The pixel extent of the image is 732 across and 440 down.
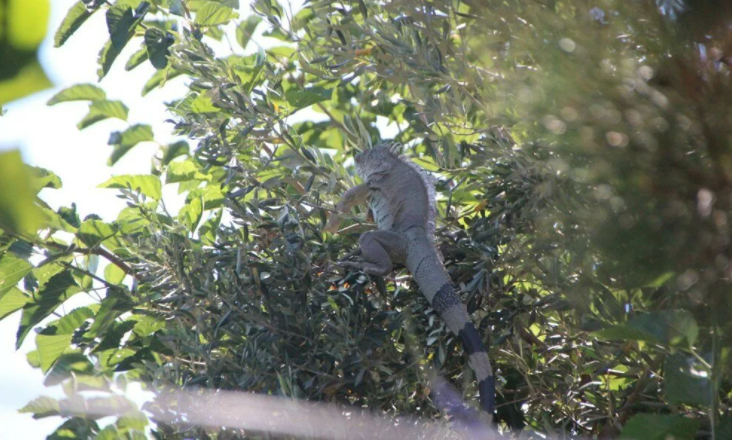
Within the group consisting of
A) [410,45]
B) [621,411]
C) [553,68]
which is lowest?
[621,411]

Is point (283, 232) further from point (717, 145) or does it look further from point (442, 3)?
point (717, 145)

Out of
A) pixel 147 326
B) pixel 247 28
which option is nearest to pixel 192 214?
pixel 147 326

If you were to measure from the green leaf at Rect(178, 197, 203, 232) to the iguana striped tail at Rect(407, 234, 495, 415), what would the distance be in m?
0.94

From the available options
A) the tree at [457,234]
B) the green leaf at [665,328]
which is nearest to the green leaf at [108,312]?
the tree at [457,234]

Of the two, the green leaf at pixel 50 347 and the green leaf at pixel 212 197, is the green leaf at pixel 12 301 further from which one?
the green leaf at pixel 212 197

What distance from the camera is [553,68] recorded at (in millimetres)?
1530

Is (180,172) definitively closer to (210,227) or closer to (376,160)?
(210,227)

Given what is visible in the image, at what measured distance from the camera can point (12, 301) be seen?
117 inches

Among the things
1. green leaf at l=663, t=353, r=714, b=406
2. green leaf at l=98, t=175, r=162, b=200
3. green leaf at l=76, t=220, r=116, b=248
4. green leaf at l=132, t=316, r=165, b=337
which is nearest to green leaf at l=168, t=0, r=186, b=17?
green leaf at l=98, t=175, r=162, b=200

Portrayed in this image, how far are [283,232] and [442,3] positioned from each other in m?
1.01

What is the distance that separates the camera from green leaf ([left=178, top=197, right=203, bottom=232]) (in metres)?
3.07

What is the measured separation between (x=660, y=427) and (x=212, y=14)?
8.22 feet

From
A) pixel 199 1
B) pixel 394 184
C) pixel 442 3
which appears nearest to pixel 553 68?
pixel 442 3

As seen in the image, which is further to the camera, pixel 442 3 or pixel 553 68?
pixel 442 3
